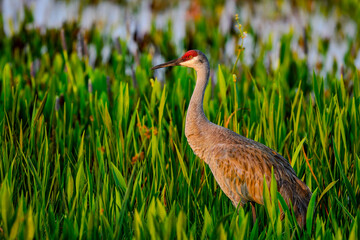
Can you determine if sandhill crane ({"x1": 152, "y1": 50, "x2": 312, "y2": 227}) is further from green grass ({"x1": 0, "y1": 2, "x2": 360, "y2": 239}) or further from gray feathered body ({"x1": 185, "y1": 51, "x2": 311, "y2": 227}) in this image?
green grass ({"x1": 0, "y1": 2, "x2": 360, "y2": 239})

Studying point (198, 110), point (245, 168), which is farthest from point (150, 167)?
point (245, 168)

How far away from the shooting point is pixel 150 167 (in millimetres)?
3258

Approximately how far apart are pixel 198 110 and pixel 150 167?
1.52 feet

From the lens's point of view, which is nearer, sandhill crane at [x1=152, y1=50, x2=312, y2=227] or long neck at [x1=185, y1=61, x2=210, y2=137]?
sandhill crane at [x1=152, y1=50, x2=312, y2=227]

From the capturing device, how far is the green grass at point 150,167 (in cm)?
241

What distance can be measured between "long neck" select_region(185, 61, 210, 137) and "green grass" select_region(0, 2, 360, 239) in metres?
0.15

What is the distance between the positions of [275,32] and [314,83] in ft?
16.6

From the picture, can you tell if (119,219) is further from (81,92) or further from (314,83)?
(81,92)

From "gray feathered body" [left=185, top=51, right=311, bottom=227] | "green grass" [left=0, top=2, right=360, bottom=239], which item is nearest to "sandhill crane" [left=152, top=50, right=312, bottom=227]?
"gray feathered body" [left=185, top=51, right=311, bottom=227]

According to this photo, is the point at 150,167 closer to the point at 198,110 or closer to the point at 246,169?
the point at 198,110

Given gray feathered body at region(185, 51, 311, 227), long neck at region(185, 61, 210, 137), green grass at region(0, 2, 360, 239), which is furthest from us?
long neck at region(185, 61, 210, 137)

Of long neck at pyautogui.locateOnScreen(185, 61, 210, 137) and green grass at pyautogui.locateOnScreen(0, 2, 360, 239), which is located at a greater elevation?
long neck at pyautogui.locateOnScreen(185, 61, 210, 137)

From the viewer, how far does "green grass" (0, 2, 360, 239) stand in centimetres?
241

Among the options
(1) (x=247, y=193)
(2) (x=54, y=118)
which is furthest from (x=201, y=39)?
(1) (x=247, y=193)
